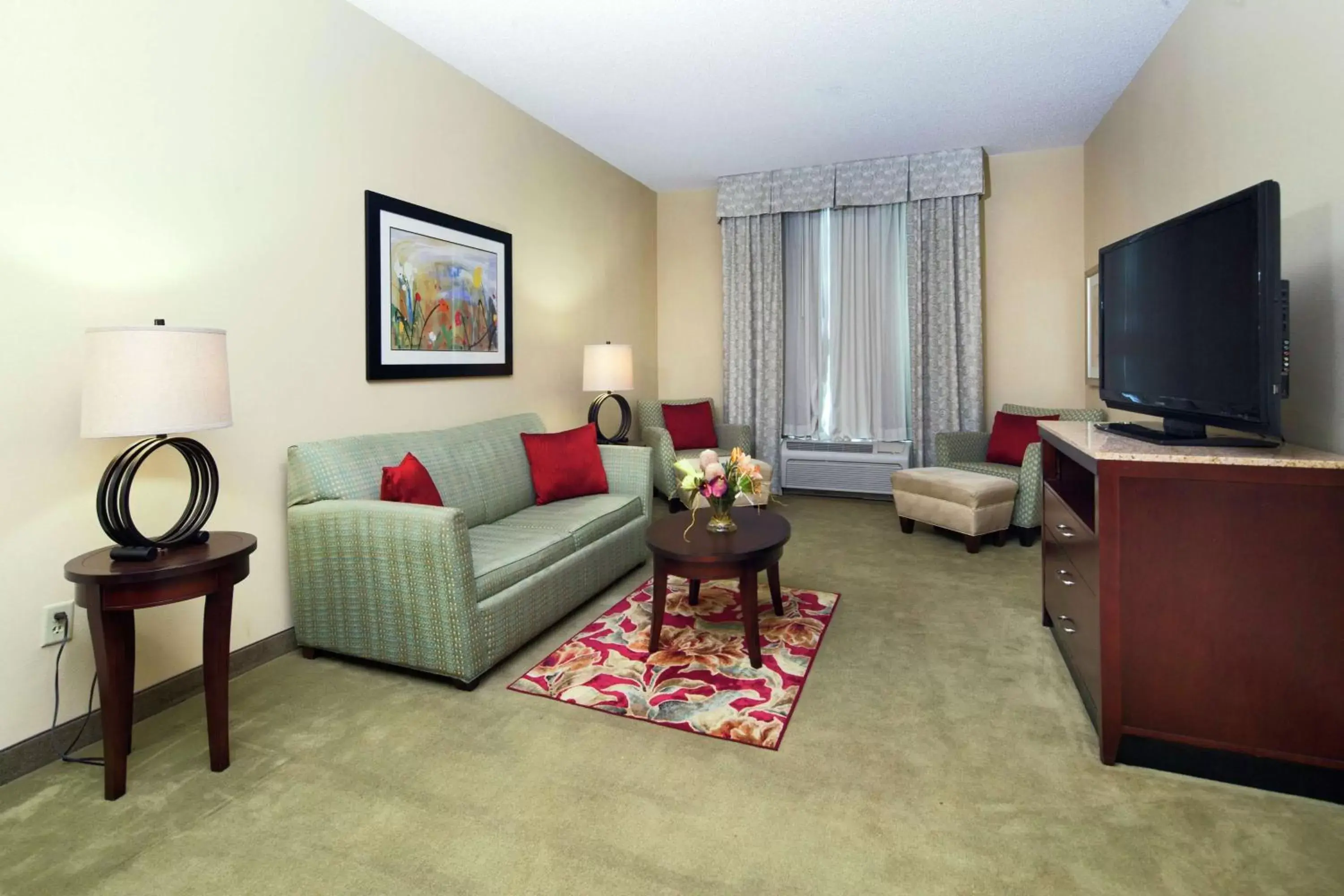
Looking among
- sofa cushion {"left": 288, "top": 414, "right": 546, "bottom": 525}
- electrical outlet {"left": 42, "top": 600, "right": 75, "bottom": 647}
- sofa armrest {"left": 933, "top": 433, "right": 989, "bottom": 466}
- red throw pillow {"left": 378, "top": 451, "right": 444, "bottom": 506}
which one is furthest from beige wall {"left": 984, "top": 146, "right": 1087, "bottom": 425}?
electrical outlet {"left": 42, "top": 600, "right": 75, "bottom": 647}

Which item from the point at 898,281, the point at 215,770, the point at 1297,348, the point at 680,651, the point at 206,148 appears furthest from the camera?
the point at 898,281

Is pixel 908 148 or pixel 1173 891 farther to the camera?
pixel 908 148

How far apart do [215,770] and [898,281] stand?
5.47 metres

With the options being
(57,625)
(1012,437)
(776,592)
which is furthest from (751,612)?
(1012,437)

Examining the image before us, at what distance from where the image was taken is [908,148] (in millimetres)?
5277

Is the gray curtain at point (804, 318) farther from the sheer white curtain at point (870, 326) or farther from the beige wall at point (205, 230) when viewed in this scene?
the beige wall at point (205, 230)

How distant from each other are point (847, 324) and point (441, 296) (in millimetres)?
3566

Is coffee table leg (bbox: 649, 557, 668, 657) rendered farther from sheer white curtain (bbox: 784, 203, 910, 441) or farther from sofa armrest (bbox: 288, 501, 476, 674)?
sheer white curtain (bbox: 784, 203, 910, 441)

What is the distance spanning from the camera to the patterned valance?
5.31 m

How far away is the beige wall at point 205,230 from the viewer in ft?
6.65

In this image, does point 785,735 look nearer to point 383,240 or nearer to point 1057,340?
point 383,240

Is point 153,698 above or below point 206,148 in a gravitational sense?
below

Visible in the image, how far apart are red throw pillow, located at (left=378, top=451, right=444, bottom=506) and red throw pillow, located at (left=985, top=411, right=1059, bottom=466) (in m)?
3.77

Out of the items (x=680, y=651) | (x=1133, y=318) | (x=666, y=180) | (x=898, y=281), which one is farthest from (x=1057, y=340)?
(x=680, y=651)
